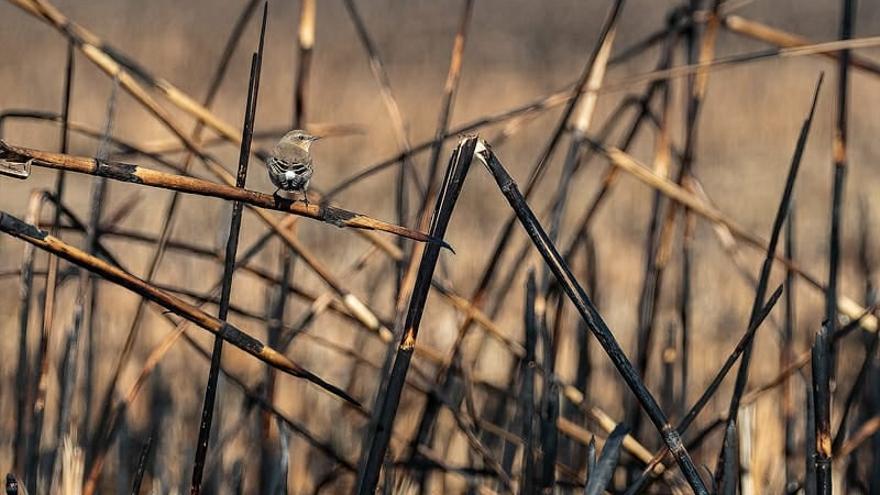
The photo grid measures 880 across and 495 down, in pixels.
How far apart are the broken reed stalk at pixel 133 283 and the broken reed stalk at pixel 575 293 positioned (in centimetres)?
24

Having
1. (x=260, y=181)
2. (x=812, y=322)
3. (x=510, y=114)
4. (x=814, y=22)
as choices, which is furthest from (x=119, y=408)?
(x=814, y=22)

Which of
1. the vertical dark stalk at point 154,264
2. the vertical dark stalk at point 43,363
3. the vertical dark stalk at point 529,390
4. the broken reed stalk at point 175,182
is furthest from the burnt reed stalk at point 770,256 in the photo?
the vertical dark stalk at point 43,363

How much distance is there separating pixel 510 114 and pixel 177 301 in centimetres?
71

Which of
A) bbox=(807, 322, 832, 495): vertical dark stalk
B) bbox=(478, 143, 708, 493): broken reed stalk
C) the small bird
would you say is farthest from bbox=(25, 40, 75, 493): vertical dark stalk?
bbox=(807, 322, 832, 495): vertical dark stalk

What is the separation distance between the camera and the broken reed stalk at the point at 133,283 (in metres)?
1.04

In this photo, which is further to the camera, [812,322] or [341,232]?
[341,232]

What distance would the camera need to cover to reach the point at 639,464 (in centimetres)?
206

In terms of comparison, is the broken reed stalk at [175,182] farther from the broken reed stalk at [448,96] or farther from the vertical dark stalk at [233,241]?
the broken reed stalk at [448,96]

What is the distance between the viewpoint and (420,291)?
1210mm

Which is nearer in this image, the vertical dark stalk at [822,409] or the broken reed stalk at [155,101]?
the vertical dark stalk at [822,409]

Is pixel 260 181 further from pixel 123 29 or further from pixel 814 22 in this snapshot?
pixel 814 22

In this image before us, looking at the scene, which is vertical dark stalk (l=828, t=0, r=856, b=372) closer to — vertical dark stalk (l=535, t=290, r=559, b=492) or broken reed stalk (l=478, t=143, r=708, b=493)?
vertical dark stalk (l=535, t=290, r=559, b=492)

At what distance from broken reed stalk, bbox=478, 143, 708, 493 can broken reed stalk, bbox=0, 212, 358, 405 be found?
0.24m

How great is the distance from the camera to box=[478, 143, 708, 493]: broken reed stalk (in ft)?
3.93
